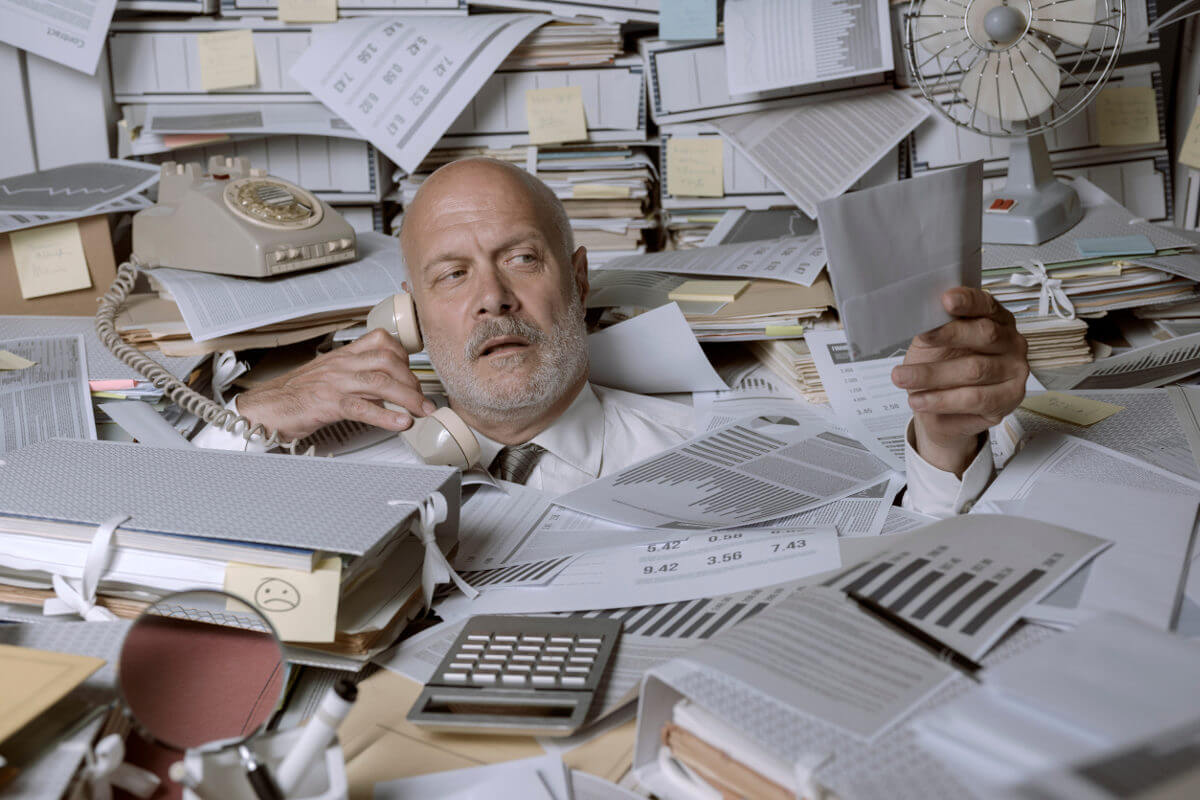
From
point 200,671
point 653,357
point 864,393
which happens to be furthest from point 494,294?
point 200,671

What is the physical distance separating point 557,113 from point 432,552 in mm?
1264

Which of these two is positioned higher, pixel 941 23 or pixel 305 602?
pixel 941 23

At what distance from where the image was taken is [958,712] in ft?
1.77

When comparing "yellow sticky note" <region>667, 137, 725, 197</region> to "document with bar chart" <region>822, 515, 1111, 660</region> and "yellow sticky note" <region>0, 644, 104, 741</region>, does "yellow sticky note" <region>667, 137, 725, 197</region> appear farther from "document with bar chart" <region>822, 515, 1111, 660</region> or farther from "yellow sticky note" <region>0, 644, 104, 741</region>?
"yellow sticky note" <region>0, 644, 104, 741</region>

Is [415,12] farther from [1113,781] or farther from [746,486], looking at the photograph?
[1113,781]

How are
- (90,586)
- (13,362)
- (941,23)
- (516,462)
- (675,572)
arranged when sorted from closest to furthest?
(90,586)
(675,572)
(13,362)
(516,462)
(941,23)

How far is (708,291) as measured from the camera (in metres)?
1.63

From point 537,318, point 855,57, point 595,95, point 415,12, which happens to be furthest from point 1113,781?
point 415,12

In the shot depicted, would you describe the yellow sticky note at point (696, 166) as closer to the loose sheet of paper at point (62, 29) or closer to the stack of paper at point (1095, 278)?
the stack of paper at point (1095, 278)

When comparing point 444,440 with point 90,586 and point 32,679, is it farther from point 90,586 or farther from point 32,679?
point 32,679

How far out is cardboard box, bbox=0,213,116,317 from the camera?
5.43 feet

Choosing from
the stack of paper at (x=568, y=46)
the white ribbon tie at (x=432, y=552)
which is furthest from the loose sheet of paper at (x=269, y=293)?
the white ribbon tie at (x=432, y=552)

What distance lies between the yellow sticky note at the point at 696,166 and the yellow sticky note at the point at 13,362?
118 cm

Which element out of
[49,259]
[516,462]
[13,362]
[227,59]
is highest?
[227,59]
